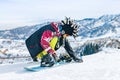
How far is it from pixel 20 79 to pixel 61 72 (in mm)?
2400

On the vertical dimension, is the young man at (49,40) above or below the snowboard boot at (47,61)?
above

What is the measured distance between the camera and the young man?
19.7 m

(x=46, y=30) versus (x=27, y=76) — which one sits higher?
(x=46, y=30)

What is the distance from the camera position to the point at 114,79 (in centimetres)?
1513

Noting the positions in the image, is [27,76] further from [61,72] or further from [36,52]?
[36,52]

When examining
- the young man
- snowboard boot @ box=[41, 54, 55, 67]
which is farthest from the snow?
the young man

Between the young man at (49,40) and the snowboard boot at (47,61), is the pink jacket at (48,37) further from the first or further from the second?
the snowboard boot at (47,61)

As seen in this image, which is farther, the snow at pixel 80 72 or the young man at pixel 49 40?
the young man at pixel 49 40

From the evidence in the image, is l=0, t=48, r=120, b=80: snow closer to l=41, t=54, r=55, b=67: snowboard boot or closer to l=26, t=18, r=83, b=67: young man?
l=41, t=54, r=55, b=67: snowboard boot

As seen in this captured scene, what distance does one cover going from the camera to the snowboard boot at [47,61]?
20.0 m

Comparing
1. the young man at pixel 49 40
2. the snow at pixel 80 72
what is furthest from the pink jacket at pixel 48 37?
the snow at pixel 80 72

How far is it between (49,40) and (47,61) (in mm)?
1243

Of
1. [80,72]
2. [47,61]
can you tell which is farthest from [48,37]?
[80,72]

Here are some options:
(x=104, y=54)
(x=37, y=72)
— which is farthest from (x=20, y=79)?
(x=104, y=54)
